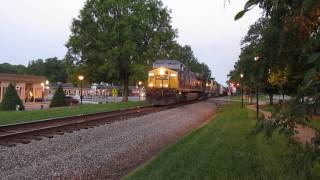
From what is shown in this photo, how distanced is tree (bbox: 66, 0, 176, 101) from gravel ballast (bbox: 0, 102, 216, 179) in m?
37.2

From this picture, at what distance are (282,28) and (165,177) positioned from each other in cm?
651

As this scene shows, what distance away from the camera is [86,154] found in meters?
13.9

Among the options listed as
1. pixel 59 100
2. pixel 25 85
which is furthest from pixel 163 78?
pixel 25 85

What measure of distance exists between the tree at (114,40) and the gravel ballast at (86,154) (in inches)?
1463

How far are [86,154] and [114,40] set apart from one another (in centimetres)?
4577

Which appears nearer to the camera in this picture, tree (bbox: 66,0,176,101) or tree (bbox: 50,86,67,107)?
tree (bbox: 50,86,67,107)

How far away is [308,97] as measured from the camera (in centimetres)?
329

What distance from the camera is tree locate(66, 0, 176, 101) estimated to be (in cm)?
5853

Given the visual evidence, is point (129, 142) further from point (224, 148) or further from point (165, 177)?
point (165, 177)

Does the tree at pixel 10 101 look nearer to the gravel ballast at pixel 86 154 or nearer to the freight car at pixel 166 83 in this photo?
the freight car at pixel 166 83

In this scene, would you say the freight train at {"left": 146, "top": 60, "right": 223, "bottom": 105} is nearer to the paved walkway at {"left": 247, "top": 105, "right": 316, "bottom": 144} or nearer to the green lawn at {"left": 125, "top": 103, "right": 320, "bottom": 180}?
the paved walkway at {"left": 247, "top": 105, "right": 316, "bottom": 144}

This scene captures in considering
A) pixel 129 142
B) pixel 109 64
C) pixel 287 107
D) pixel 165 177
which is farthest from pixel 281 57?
pixel 109 64

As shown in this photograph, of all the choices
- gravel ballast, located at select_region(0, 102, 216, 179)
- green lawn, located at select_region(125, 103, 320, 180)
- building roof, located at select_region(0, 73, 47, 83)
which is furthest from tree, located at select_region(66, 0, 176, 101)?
green lawn, located at select_region(125, 103, 320, 180)

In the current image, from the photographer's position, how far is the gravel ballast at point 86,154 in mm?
11141
